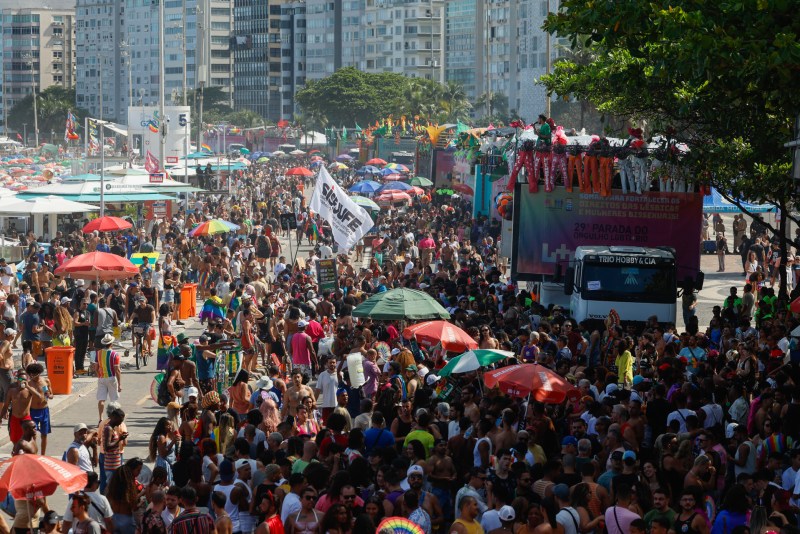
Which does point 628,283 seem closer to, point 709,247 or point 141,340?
point 141,340

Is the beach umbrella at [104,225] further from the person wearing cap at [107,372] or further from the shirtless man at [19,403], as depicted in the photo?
the shirtless man at [19,403]

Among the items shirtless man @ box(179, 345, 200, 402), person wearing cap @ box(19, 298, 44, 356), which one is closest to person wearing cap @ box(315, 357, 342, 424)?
shirtless man @ box(179, 345, 200, 402)

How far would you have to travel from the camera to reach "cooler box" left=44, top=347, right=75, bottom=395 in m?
21.4

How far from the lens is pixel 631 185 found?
85.9 ft

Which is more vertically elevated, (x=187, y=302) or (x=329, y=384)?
(x=329, y=384)

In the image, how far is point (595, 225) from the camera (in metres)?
26.8

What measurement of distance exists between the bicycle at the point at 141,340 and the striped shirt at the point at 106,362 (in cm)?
593

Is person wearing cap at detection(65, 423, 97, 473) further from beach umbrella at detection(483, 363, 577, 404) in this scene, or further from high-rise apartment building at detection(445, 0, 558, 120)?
high-rise apartment building at detection(445, 0, 558, 120)

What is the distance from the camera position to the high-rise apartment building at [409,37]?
16862 cm

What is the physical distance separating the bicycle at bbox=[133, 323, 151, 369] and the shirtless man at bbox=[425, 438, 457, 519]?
13433 mm

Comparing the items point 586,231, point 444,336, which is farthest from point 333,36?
point 444,336

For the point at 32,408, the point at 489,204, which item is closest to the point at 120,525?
the point at 32,408

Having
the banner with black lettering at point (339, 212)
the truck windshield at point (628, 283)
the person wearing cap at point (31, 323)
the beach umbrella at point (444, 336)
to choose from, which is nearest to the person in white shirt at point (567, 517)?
the beach umbrella at point (444, 336)

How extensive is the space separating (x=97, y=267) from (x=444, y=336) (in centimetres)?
981
